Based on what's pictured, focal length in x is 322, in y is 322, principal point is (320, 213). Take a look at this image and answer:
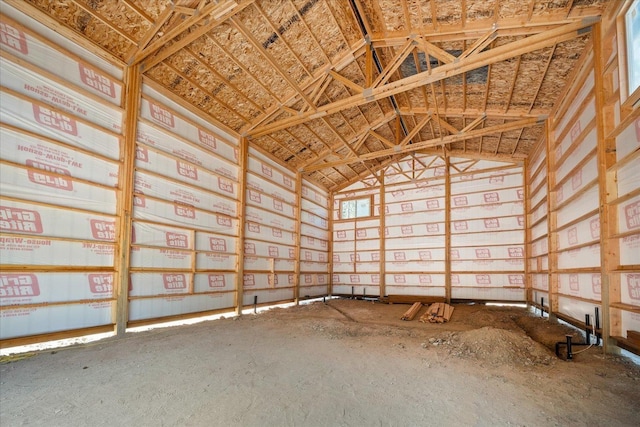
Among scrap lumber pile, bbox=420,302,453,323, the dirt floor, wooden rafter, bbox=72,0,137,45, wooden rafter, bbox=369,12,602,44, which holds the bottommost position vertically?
scrap lumber pile, bbox=420,302,453,323

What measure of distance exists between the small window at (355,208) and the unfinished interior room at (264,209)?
481 centimetres

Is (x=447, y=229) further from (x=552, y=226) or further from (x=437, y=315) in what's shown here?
(x=437, y=315)

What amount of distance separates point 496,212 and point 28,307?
1496 cm

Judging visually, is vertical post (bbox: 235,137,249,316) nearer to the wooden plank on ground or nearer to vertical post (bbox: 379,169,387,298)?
the wooden plank on ground

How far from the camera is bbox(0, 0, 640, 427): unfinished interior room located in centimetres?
405

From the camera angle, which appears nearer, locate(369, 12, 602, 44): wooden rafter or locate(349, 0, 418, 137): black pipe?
locate(369, 12, 602, 44): wooden rafter

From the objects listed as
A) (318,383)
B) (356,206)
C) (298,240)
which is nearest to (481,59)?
(318,383)

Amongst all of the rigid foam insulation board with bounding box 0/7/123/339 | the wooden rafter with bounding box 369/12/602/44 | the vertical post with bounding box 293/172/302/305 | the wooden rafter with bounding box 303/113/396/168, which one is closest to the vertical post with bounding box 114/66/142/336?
the rigid foam insulation board with bounding box 0/7/123/339

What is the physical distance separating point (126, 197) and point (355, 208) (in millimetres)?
11581

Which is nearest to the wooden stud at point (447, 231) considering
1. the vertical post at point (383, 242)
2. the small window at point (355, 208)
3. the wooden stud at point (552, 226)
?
the vertical post at point (383, 242)

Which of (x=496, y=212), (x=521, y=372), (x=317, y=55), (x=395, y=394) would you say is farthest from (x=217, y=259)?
(x=496, y=212)

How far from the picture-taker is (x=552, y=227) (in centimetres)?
934

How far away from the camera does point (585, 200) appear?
24.0 ft

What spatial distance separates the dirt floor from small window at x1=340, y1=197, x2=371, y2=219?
33.4ft
